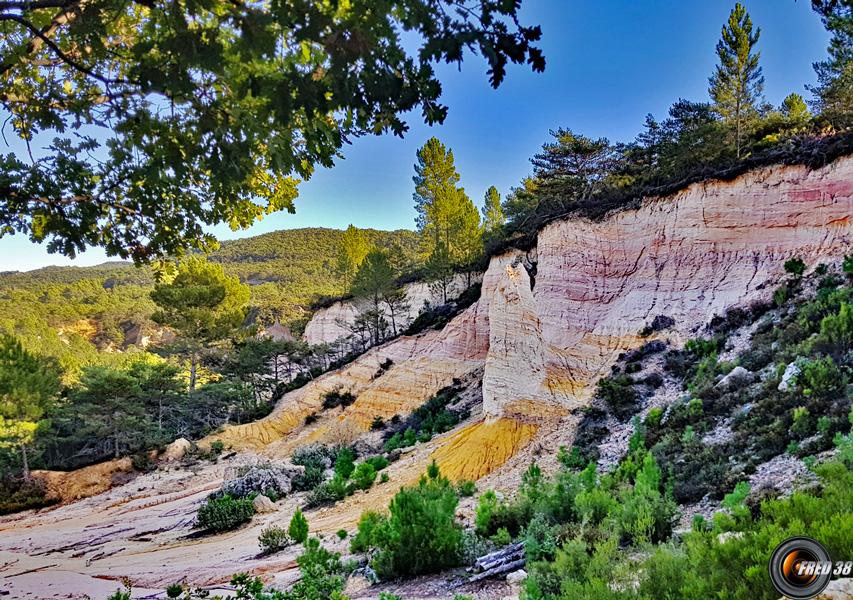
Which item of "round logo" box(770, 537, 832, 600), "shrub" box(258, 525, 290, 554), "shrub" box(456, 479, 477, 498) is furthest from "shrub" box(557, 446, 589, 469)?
"round logo" box(770, 537, 832, 600)

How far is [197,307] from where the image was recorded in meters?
34.8

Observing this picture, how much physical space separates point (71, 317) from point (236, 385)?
62.5 metres

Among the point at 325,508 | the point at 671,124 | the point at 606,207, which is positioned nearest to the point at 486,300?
the point at 606,207

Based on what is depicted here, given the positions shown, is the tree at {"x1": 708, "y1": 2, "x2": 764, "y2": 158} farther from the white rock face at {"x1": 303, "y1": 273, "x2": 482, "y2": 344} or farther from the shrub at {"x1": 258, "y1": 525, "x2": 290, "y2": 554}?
the shrub at {"x1": 258, "y1": 525, "x2": 290, "y2": 554}

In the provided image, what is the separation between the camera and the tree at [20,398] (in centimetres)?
2302

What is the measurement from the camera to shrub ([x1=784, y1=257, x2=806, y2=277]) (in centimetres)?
1402

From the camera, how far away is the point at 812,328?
10406 mm

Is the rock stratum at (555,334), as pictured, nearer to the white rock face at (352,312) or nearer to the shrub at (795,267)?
the shrub at (795,267)

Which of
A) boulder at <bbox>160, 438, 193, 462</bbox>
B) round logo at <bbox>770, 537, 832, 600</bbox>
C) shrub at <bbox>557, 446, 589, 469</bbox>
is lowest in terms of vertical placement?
boulder at <bbox>160, 438, 193, 462</bbox>

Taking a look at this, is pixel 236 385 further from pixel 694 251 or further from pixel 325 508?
pixel 694 251

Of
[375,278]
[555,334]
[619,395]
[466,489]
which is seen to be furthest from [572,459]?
[375,278]

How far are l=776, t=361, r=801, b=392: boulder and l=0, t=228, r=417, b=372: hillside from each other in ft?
128

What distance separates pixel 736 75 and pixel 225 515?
36332mm

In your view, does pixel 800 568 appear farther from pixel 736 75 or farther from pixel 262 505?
pixel 736 75
